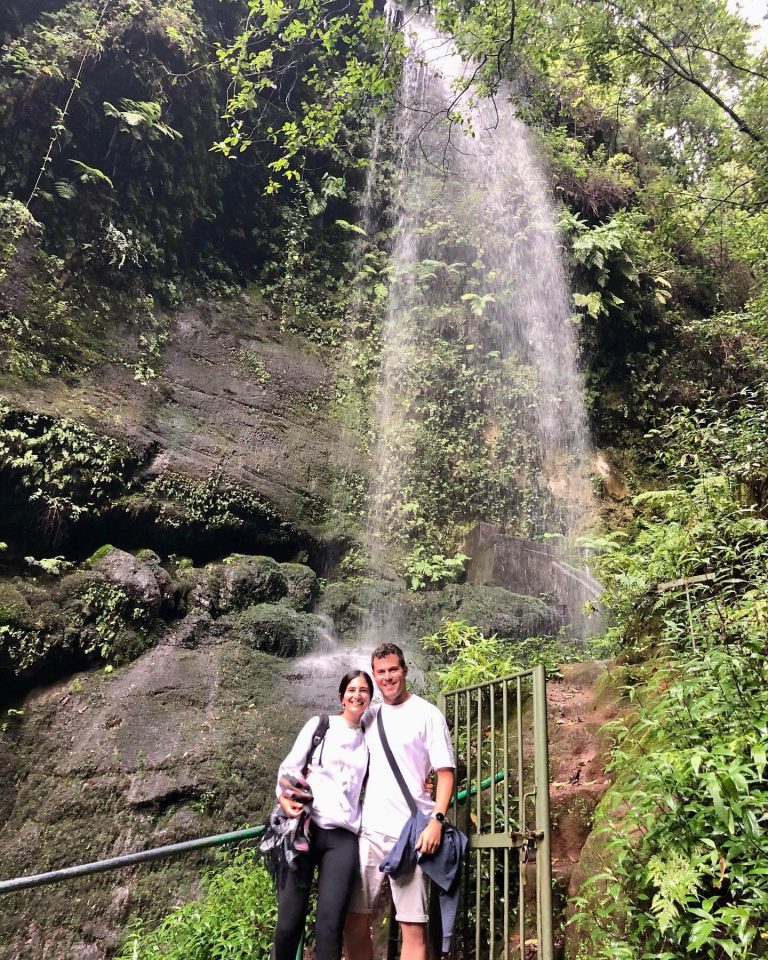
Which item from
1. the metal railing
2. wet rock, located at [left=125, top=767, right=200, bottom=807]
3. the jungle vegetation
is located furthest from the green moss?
the metal railing

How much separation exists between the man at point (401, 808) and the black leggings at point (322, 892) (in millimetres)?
93

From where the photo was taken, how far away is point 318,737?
276 centimetres

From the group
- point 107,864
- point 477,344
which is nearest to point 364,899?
point 107,864

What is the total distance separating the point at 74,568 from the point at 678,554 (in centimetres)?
603

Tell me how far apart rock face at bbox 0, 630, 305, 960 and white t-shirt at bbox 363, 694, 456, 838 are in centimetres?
325

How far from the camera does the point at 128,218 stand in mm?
9289

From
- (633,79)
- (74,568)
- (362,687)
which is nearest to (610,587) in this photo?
(362,687)

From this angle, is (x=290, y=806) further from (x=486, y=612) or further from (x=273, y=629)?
Result: (x=486, y=612)

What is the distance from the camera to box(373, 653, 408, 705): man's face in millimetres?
2842

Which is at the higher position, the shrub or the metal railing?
the metal railing

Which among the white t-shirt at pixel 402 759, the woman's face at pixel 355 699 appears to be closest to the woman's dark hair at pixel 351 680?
the woman's face at pixel 355 699

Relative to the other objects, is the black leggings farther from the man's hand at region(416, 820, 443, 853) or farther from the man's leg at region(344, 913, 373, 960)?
the man's hand at region(416, 820, 443, 853)

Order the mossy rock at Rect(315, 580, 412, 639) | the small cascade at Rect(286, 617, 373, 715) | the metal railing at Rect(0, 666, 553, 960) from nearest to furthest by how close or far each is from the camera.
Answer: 1. the metal railing at Rect(0, 666, 553, 960)
2. the small cascade at Rect(286, 617, 373, 715)
3. the mossy rock at Rect(315, 580, 412, 639)

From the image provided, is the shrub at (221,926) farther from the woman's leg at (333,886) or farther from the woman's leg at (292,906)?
the woman's leg at (333,886)
